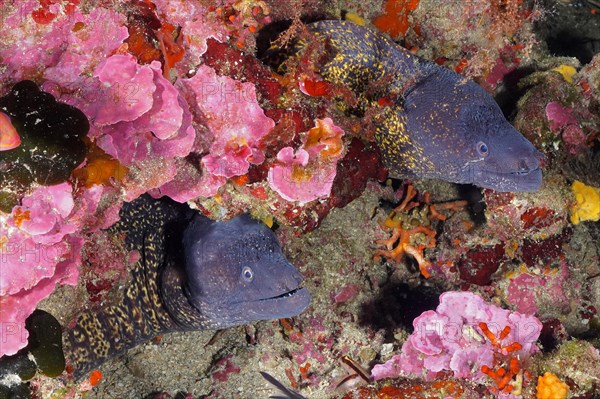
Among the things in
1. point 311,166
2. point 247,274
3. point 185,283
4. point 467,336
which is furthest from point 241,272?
point 467,336

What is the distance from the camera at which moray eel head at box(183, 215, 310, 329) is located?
156 inches

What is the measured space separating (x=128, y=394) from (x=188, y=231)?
2362 mm

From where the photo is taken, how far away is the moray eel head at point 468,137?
14.3 ft

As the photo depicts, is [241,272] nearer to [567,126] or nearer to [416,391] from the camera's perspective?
[416,391]

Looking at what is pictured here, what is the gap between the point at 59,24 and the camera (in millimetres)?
3021

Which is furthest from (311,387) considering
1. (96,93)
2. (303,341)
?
(96,93)

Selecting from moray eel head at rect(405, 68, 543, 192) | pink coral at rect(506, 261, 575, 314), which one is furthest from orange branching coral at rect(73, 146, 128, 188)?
pink coral at rect(506, 261, 575, 314)

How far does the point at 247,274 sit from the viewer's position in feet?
13.1

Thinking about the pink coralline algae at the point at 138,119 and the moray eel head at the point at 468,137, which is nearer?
the pink coralline algae at the point at 138,119

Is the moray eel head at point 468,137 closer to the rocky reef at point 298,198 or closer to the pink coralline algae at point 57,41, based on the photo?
the rocky reef at point 298,198

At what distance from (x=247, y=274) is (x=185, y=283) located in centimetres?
73

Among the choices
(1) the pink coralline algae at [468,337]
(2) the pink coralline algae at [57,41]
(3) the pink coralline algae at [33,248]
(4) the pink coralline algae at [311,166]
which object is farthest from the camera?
(1) the pink coralline algae at [468,337]

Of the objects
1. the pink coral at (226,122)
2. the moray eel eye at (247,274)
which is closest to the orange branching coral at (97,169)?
the pink coral at (226,122)

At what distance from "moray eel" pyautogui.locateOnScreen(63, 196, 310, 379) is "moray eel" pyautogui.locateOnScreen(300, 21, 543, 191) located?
1.52 metres
